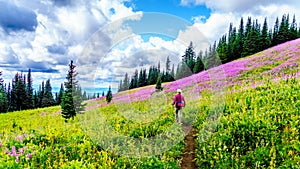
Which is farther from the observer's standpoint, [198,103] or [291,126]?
[198,103]

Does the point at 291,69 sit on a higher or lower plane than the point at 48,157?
higher

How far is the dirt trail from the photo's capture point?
31.5 feet

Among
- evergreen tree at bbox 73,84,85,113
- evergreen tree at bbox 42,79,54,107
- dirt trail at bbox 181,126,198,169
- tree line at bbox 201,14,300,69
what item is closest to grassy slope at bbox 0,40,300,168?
dirt trail at bbox 181,126,198,169

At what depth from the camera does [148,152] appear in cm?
993

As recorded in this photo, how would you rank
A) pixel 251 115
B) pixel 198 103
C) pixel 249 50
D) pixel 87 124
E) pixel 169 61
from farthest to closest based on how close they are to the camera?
pixel 249 50
pixel 198 103
pixel 87 124
pixel 251 115
pixel 169 61

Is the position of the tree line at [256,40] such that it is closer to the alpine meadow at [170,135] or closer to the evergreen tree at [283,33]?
the evergreen tree at [283,33]

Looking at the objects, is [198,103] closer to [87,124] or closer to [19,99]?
[87,124]

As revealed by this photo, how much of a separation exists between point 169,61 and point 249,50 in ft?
185

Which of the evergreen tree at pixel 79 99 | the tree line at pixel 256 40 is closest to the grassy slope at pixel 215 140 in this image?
the evergreen tree at pixel 79 99

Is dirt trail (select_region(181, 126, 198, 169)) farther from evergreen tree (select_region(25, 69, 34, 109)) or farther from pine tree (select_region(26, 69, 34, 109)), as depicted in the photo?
pine tree (select_region(26, 69, 34, 109))

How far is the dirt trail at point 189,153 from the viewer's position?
961 centimetres

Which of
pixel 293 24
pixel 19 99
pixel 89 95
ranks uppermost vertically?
pixel 293 24

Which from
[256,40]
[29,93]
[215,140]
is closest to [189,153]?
[215,140]

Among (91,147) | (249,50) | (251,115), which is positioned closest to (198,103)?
(251,115)
